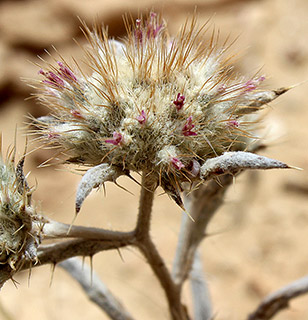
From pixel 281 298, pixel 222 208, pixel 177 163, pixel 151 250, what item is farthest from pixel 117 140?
pixel 222 208

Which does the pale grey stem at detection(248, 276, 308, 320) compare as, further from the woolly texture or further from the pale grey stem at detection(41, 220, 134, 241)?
the woolly texture

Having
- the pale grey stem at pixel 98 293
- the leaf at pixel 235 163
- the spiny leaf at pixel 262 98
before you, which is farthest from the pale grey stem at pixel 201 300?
the leaf at pixel 235 163

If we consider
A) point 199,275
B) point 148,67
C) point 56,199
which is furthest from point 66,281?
point 148,67

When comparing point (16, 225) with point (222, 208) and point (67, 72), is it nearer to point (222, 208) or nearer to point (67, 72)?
point (67, 72)

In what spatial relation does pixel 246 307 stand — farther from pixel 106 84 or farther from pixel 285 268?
pixel 106 84

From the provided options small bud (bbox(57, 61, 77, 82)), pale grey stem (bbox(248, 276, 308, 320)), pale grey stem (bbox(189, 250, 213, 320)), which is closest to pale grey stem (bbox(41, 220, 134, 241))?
small bud (bbox(57, 61, 77, 82))
